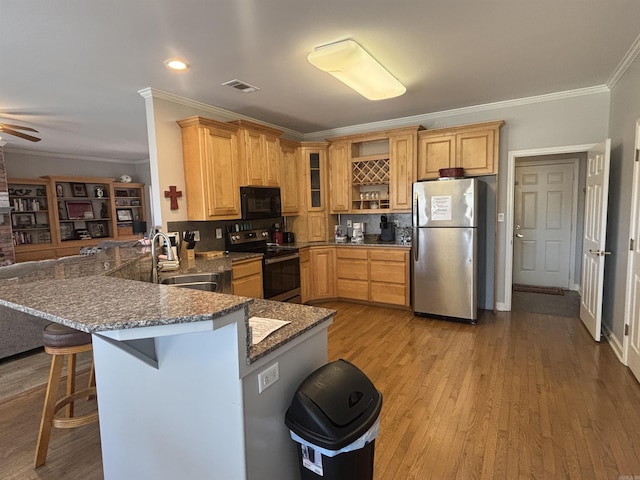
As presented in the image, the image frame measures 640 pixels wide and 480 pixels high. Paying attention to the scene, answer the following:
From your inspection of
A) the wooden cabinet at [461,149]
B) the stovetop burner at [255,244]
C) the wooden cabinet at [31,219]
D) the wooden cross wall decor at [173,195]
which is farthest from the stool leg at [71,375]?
the wooden cabinet at [31,219]

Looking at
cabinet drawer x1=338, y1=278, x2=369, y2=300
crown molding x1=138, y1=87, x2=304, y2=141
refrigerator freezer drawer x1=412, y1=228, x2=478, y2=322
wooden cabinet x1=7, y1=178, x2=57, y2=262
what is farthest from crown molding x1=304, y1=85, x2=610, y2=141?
wooden cabinet x1=7, y1=178, x2=57, y2=262

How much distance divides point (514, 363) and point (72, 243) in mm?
7636

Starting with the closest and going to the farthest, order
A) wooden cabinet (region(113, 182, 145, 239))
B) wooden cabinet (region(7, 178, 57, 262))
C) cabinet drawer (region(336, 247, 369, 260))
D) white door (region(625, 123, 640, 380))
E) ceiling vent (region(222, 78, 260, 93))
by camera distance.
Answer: white door (region(625, 123, 640, 380)) → ceiling vent (region(222, 78, 260, 93)) → cabinet drawer (region(336, 247, 369, 260)) → wooden cabinet (region(7, 178, 57, 262)) → wooden cabinet (region(113, 182, 145, 239))

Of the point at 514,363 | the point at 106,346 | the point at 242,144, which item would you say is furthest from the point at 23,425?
the point at 514,363

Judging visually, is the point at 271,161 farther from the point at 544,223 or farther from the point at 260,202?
the point at 544,223

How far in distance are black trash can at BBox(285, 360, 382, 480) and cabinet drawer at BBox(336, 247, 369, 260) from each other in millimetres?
3374

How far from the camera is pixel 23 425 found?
89.8 inches

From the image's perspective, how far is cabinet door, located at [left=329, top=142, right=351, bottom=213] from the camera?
5.03 meters

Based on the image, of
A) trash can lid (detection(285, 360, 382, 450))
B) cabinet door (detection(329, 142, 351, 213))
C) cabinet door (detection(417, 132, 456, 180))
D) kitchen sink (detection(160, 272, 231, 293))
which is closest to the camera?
trash can lid (detection(285, 360, 382, 450))

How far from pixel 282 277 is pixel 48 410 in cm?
260

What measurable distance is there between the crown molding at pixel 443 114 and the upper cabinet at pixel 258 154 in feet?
3.87

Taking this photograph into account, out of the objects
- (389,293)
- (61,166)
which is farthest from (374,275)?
(61,166)

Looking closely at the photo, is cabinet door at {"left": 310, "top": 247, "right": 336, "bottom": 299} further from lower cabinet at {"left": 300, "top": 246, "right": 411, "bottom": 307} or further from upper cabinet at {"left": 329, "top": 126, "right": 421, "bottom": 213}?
upper cabinet at {"left": 329, "top": 126, "right": 421, "bottom": 213}

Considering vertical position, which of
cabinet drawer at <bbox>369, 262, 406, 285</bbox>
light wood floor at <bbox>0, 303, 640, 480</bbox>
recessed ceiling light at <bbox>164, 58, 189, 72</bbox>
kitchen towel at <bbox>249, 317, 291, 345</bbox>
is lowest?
light wood floor at <bbox>0, 303, 640, 480</bbox>
